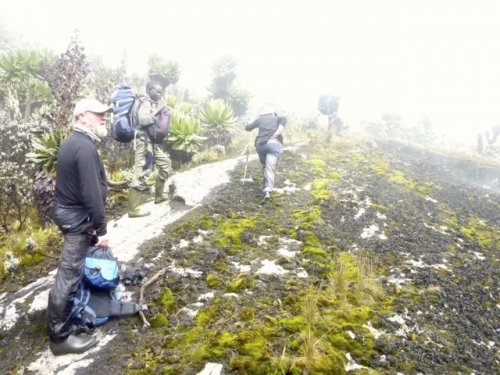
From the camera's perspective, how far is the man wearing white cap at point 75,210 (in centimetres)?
320

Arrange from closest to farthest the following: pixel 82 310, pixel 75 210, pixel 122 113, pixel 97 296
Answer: pixel 75 210 → pixel 82 310 → pixel 97 296 → pixel 122 113

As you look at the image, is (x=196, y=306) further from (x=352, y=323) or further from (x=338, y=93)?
(x=338, y=93)

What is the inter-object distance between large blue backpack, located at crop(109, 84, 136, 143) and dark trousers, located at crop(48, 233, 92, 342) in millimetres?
2835

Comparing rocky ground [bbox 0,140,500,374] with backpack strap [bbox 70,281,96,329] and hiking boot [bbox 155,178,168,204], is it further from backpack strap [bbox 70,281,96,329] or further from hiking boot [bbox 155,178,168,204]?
hiking boot [bbox 155,178,168,204]

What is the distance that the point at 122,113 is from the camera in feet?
19.1

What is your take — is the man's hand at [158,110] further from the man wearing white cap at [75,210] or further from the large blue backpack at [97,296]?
the large blue backpack at [97,296]

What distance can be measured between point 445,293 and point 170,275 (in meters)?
3.68

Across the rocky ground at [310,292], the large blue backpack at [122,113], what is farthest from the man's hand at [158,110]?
the rocky ground at [310,292]

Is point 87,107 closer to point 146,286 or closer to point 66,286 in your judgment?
point 66,286

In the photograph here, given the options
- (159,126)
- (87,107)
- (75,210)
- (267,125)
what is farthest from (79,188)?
(267,125)

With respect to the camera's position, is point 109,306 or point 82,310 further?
point 109,306

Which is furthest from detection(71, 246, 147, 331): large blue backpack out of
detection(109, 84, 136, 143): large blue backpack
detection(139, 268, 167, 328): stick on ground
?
detection(109, 84, 136, 143): large blue backpack

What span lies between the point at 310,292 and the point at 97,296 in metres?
2.36

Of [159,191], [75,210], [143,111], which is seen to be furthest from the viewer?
[159,191]
